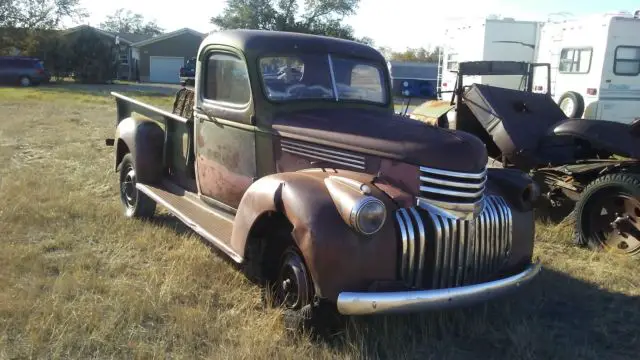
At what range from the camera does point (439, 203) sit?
343 cm

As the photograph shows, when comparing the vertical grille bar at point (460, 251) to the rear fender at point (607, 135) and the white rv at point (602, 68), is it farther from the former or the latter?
the white rv at point (602, 68)

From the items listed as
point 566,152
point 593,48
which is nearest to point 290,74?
point 566,152

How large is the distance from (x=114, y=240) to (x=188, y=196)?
2.54 ft

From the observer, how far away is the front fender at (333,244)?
318cm

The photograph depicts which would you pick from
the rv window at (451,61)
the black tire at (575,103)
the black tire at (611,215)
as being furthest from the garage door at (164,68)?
the black tire at (611,215)

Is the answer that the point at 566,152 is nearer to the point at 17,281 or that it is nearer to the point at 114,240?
the point at 114,240

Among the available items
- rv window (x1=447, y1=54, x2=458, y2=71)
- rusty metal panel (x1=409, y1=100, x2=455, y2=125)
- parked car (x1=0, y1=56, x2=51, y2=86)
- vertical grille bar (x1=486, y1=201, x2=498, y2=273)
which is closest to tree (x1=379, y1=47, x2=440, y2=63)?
→ parked car (x1=0, y1=56, x2=51, y2=86)

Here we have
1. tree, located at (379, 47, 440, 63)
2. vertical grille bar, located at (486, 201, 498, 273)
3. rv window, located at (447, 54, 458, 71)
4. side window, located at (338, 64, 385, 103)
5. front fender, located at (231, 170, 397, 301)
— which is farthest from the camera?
tree, located at (379, 47, 440, 63)

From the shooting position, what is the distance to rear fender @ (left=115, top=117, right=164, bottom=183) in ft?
19.1

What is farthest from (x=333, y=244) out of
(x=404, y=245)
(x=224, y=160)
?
(x=224, y=160)

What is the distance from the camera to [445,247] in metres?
3.42

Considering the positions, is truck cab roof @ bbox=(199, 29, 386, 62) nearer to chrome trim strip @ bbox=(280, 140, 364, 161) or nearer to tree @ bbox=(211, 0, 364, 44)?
chrome trim strip @ bbox=(280, 140, 364, 161)

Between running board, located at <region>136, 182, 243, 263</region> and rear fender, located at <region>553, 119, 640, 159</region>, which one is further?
rear fender, located at <region>553, 119, 640, 159</region>

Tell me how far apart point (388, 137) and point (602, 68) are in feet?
39.5
